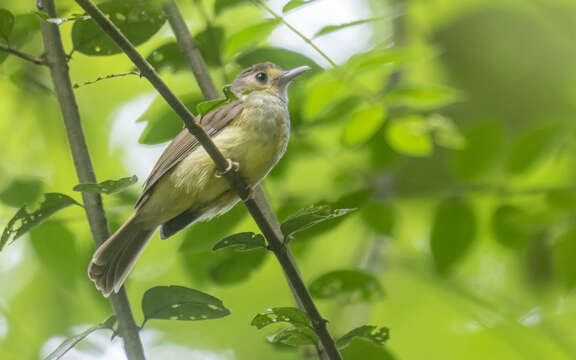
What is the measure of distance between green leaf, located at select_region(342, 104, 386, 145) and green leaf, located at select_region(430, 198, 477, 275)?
1.72 feet

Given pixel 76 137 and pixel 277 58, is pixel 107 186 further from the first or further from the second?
pixel 277 58

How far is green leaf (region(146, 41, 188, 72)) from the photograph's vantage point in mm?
2525

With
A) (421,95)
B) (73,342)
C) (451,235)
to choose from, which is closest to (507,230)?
(451,235)

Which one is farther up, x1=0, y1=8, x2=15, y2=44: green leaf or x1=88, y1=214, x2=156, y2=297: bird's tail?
Answer: x1=0, y1=8, x2=15, y2=44: green leaf

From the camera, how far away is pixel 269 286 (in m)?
3.66

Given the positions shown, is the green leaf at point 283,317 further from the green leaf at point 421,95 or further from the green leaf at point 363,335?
the green leaf at point 421,95

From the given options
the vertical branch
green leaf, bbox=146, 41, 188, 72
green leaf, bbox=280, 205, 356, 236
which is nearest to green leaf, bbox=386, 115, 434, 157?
green leaf, bbox=146, 41, 188, 72

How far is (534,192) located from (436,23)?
7.99 ft

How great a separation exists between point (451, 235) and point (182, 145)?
1346mm

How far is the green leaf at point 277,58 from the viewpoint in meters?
2.62

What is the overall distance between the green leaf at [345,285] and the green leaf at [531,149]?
104 centimetres

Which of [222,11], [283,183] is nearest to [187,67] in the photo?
[222,11]

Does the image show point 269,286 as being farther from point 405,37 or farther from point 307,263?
point 405,37

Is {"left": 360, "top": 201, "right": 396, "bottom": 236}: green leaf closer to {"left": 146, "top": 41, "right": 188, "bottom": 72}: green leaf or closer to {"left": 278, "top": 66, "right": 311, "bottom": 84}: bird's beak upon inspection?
{"left": 278, "top": 66, "right": 311, "bottom": 84}: bird's beak
